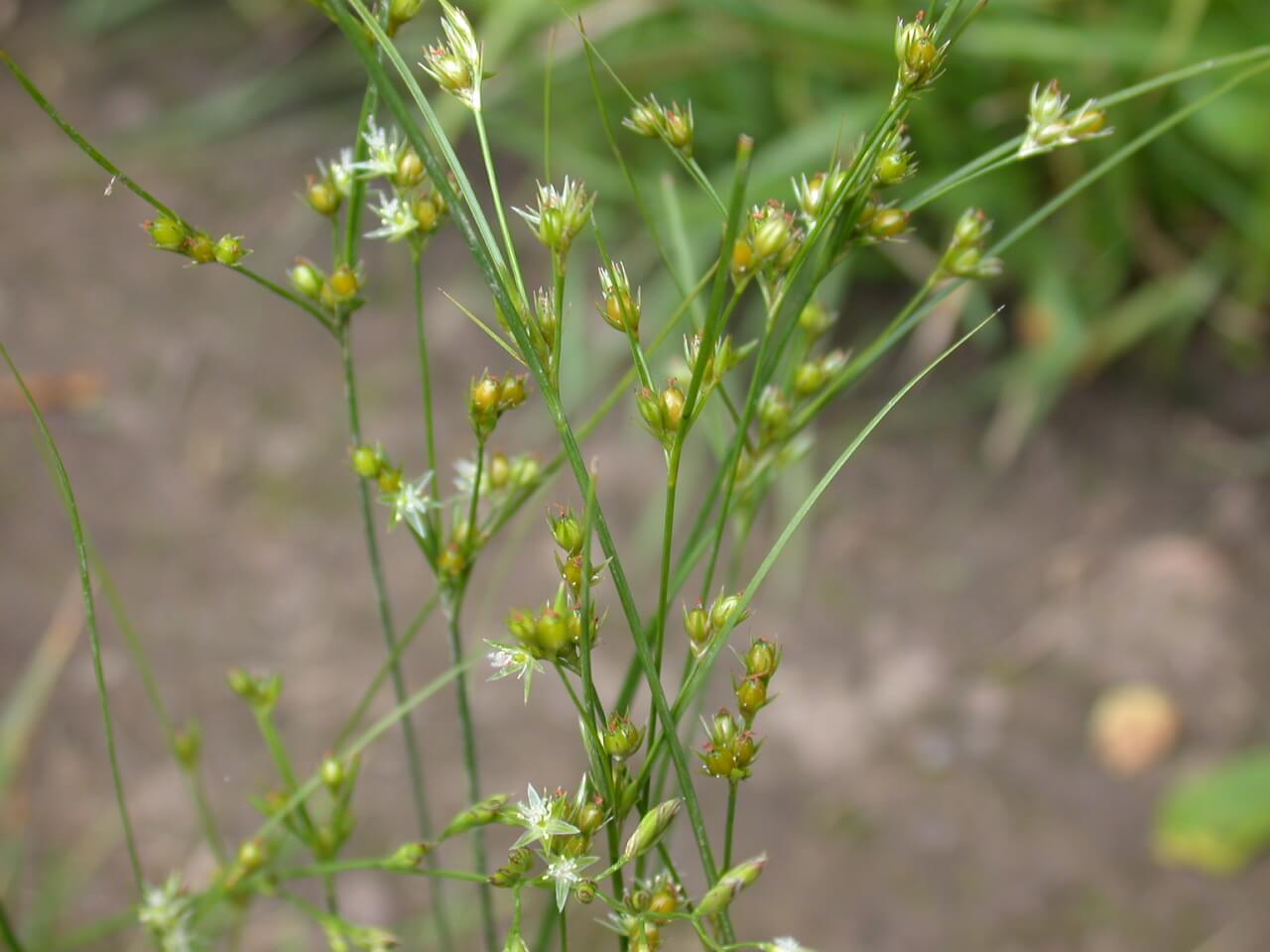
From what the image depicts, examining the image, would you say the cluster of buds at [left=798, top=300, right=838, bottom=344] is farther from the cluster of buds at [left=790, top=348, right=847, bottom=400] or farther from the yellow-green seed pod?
the yellow-green seed pod

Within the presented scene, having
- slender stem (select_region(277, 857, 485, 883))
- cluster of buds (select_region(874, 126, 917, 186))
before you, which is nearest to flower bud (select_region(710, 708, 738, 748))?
slender stem (select_region(277, 857, 485, 883))

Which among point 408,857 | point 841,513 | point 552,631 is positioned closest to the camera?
point 552,631

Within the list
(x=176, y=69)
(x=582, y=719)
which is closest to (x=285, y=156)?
(x=176, y=69)

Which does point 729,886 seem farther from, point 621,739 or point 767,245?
point 767,245

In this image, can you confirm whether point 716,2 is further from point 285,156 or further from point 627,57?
point 285,156

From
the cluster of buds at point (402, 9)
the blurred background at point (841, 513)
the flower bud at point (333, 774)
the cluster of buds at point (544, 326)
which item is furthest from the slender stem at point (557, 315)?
the blurred background at point (841, 513)

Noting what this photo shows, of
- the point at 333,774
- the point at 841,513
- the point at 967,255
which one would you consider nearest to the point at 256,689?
the point at 333,774
